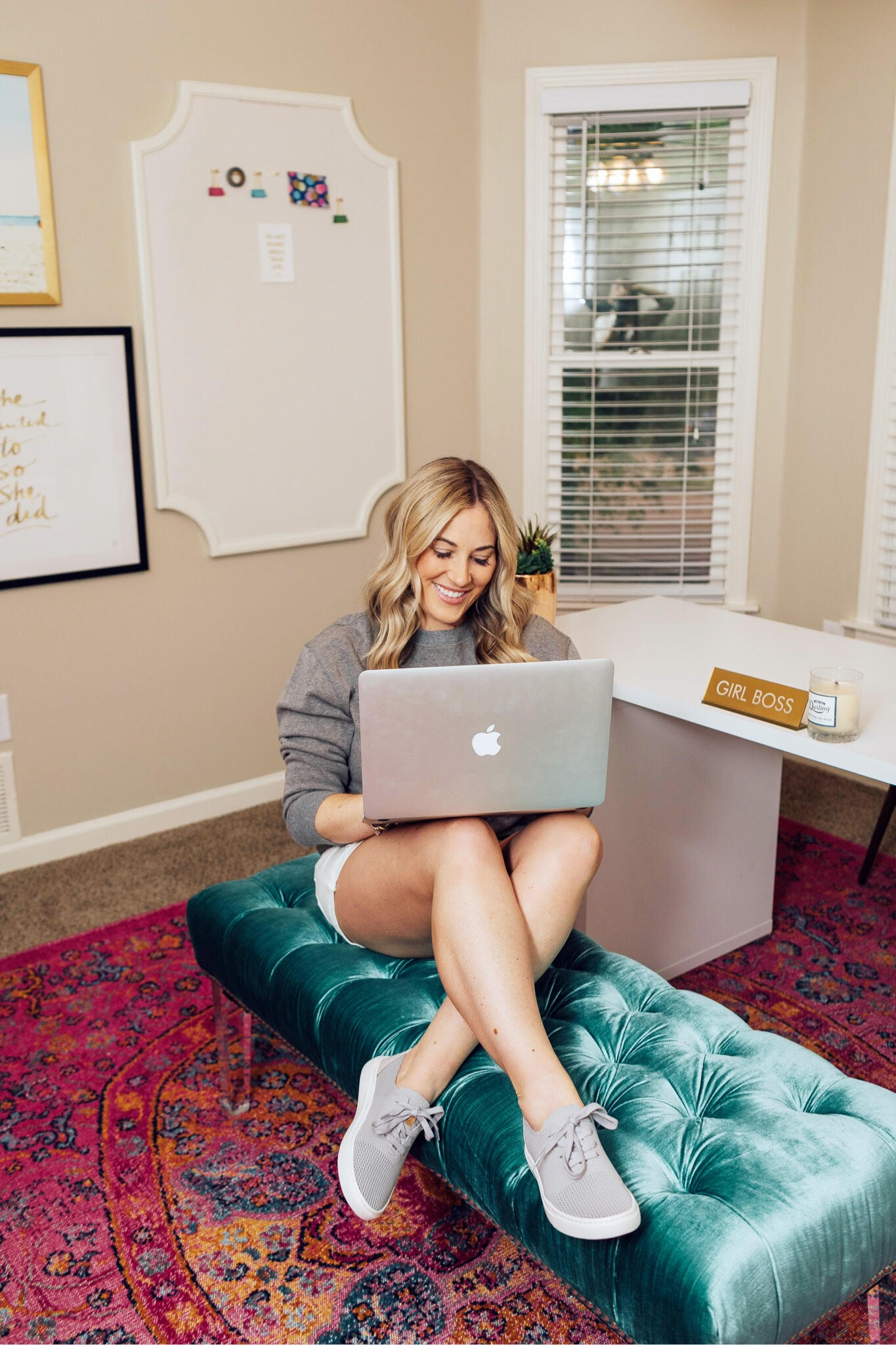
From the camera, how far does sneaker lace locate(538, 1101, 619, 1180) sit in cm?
132

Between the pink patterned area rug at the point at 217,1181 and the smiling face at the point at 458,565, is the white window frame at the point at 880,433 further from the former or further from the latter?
the smiling face at the point at 458,565

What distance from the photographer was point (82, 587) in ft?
10.1

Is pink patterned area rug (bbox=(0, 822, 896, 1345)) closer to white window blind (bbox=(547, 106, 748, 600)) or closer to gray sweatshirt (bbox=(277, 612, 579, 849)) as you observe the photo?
gray sweatshirt (bbox=(277, 612, 579, 849))

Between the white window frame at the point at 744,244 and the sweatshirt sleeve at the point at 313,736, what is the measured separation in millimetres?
2070

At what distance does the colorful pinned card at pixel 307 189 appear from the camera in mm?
3213

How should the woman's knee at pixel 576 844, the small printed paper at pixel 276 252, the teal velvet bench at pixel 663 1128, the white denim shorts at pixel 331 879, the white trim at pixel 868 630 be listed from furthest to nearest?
the white trim at pixel 868 630 → the small printed paper at pixel 276 252 → the white denim shorts at pixel 331 879 → the woman's knee at pixel 576 844 → the teal velvet bench at pixel 663 1128

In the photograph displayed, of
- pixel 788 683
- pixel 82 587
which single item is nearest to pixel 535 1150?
pixel 788 683

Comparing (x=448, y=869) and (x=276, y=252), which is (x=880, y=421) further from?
(x=448, y=869)

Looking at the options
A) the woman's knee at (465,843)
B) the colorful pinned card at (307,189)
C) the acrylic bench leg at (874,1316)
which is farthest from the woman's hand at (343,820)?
the colorful pinned card at (307,189)

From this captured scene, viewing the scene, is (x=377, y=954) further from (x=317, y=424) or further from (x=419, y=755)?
(x=317, y=424)

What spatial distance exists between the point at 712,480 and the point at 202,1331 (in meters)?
2.96

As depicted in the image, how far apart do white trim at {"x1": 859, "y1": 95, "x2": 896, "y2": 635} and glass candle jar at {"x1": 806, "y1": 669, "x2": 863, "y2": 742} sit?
1834 mm

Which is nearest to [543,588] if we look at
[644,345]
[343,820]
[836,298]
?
[343,820]

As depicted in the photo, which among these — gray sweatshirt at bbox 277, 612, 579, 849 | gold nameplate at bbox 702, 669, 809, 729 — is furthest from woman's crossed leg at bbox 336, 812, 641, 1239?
gold nameplate at bbox 702, 669, 809, 729
